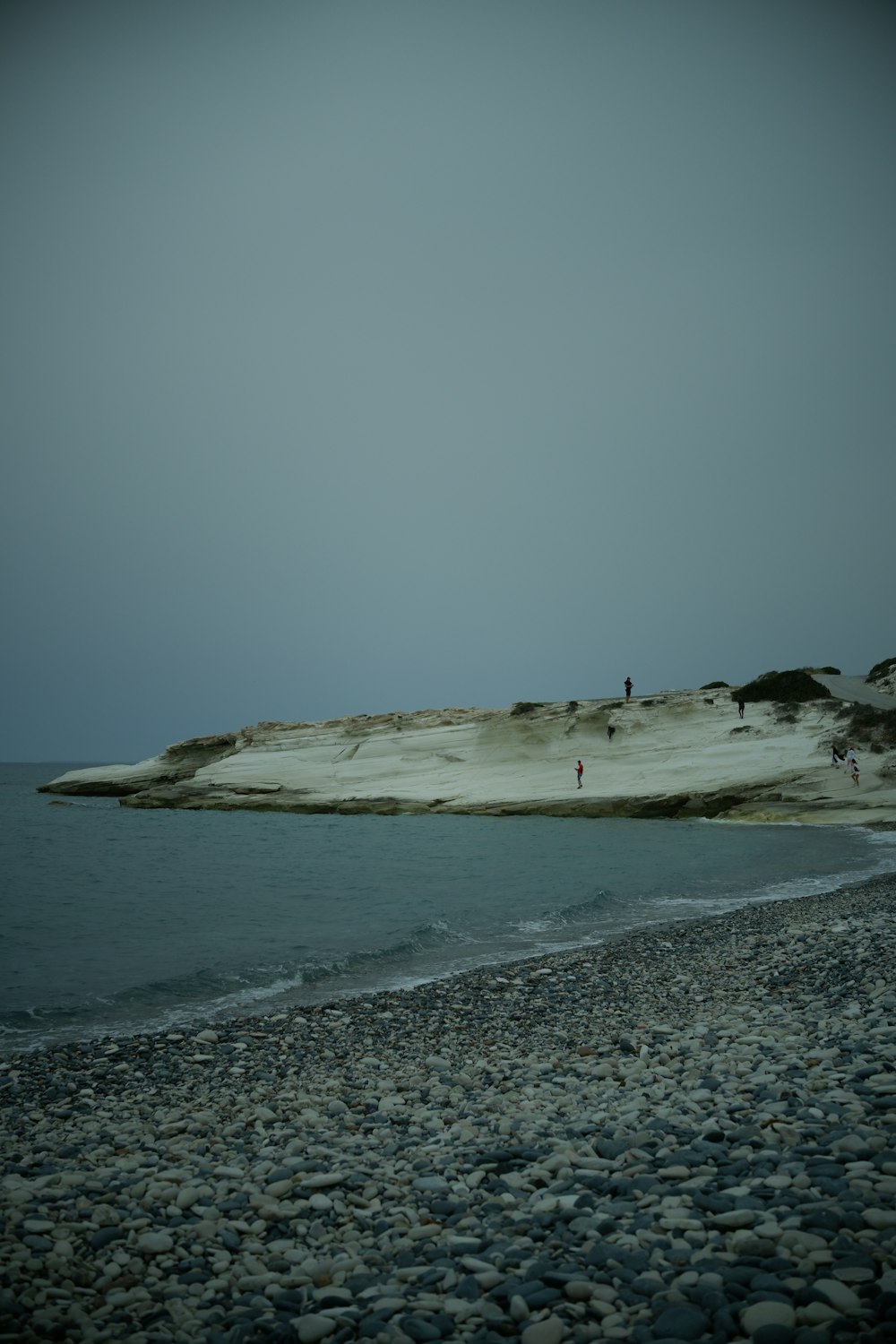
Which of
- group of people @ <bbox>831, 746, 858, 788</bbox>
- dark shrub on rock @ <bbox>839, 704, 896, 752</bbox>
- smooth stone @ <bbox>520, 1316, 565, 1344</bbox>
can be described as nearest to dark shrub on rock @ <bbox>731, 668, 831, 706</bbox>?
dark shrub on rock @ <bbox>839, 704, 896, 752</bbox>

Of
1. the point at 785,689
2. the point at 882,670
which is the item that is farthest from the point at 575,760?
the point at 882,670

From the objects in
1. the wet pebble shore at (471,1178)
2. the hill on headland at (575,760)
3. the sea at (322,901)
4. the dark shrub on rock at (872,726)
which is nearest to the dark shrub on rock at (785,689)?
the hill on headland at (575,760)

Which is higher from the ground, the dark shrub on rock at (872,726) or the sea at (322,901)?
the dark shrub on rock at (872,726)

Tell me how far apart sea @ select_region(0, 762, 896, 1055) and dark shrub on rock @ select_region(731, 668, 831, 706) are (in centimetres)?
1489

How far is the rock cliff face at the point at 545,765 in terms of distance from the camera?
4244cm

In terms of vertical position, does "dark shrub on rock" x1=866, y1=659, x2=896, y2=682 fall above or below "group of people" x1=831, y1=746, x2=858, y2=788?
above

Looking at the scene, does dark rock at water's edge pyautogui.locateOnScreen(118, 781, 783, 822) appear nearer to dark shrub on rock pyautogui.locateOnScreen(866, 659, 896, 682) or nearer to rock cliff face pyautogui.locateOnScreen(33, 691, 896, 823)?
rock cliff face pyautogui.locateOnScreen(33, 691, 896, 823)

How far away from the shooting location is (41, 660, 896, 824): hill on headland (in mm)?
42375

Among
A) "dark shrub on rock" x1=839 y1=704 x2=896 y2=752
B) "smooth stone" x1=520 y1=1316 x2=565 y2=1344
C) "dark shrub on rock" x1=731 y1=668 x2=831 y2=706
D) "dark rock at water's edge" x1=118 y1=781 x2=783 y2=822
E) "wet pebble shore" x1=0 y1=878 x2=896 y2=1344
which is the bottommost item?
"dark rock at water's edge" x1=118 y1=781 x2=783 y2=822

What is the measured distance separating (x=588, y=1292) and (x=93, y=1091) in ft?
19.4

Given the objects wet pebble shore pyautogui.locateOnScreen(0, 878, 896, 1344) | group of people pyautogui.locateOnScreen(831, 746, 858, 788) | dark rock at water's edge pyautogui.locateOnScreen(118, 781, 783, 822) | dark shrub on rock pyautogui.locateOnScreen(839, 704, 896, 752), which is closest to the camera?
wet pebble shore pyautogui.locateOnScreen(0, 878, 896, 1344)

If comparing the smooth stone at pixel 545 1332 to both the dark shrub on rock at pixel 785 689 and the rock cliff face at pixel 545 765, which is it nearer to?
the rock cliff face at pixel 545 765

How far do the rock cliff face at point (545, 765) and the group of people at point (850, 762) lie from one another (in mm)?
464

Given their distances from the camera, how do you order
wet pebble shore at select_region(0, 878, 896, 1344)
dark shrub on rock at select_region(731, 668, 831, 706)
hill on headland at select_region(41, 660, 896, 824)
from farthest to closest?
dark shrub on rock at select_region(731, 668, 831, 706) < hill on headland at select_region(41, 660, 896, 824) < wet pebble shore at select_region(0, 878, 896, 1344)
